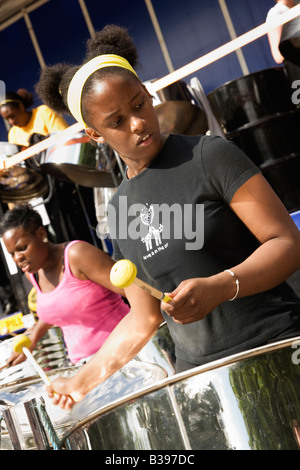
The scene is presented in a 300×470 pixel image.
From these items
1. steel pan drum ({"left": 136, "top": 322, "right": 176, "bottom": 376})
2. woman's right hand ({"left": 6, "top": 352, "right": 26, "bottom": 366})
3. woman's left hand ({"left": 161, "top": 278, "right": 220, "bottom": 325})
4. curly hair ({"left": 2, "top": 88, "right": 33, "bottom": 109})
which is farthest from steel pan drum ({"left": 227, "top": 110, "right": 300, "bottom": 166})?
woman's left hand ({"left": 161, "top": 278, "right": 220, "bottom": 325})

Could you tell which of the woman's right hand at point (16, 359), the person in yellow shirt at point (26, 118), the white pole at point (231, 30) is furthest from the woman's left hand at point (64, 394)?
the white pole at point (231, 30)

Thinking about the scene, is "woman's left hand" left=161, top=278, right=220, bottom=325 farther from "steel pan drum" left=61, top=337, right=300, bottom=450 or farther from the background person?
the background person

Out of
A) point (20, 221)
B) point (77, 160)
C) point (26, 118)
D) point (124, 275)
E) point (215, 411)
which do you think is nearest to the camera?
Answer: point (124, 275)

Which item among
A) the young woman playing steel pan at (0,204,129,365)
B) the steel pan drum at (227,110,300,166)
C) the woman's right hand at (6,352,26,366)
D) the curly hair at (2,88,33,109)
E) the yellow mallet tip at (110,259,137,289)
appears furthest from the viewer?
the curly hair at (2,88,33,109)

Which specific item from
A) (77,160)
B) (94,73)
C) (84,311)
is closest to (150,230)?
(94,73)

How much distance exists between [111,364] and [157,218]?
291 mm

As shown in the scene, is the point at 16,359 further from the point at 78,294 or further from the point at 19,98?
the point at 19,98

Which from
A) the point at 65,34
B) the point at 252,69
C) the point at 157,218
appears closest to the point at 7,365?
the point at 157,218

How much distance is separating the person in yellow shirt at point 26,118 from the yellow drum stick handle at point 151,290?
9.60 ft

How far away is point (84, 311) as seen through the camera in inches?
79.4

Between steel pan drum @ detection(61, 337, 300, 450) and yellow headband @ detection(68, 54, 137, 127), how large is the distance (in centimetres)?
50

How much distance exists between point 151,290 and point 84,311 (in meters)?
1.22

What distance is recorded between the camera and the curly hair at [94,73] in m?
1.10

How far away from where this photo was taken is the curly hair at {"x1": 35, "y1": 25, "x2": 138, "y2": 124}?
43.4 inches
